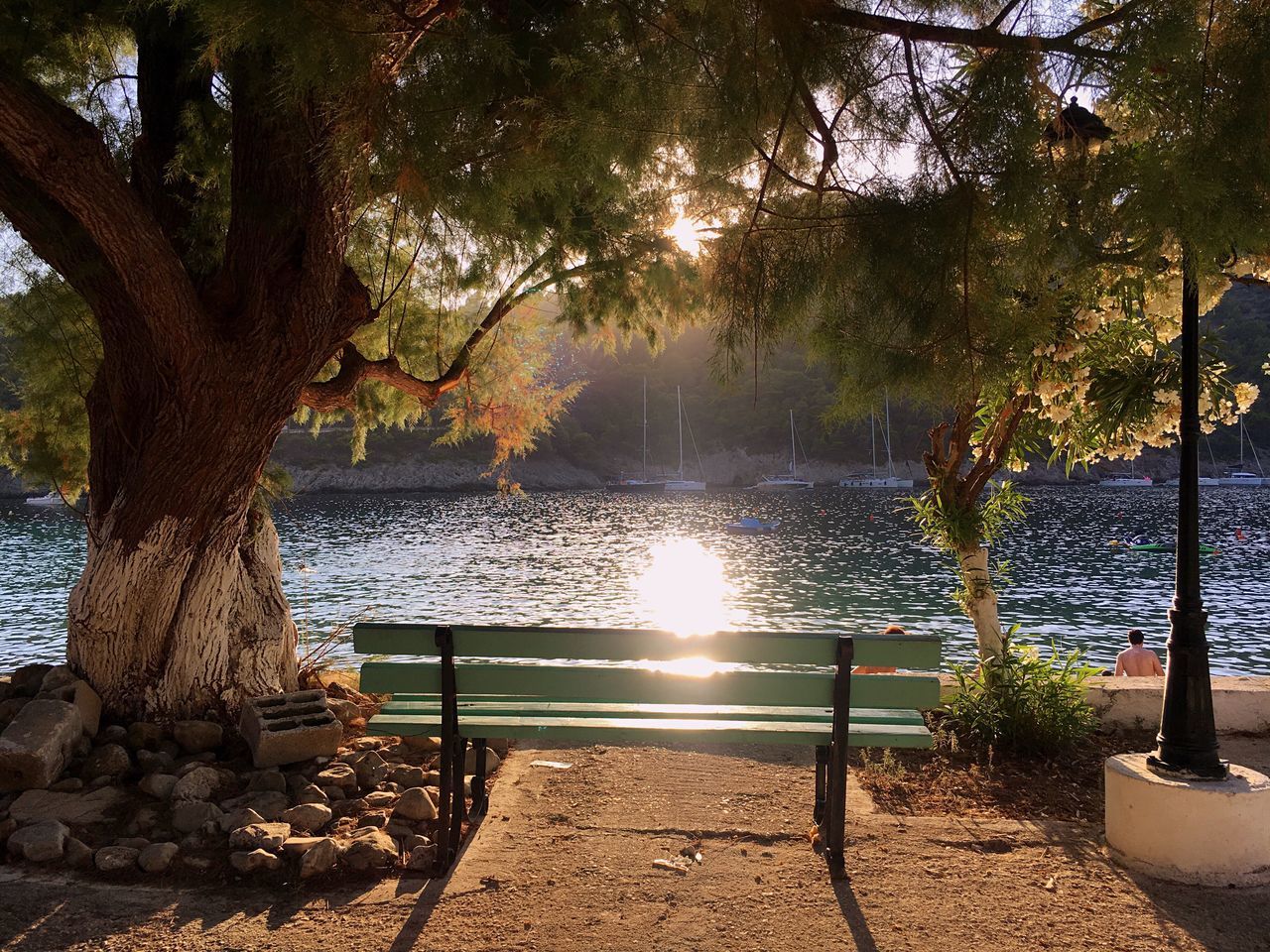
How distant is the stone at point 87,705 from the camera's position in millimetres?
4027

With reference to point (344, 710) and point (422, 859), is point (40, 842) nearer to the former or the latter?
point (422, 859)

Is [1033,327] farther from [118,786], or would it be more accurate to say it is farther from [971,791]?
[118,786]

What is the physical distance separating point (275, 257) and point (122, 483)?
1.39 metres

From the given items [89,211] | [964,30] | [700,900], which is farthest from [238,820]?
[964,30]

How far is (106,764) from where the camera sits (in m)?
3.77

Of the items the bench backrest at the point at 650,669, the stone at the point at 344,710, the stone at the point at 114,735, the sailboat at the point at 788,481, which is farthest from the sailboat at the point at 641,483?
the bench backrest at the point at 650,669

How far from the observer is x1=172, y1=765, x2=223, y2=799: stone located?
3541 millimetres

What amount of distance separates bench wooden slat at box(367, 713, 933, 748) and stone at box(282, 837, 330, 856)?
41 cm

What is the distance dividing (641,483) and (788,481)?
13726mm

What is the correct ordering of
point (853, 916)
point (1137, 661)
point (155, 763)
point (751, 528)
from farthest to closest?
point (751, 528) → point (1137, 661) → point (155, 763) → point (853, 916)

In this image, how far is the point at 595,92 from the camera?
3.17 m

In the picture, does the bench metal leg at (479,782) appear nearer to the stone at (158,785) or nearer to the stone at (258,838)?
the stone at (258,838)

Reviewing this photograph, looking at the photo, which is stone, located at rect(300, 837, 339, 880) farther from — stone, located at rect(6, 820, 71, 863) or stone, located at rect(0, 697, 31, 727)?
stone, located at rect(0, 697, 31, 727)

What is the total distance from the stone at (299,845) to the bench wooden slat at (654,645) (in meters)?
0.66
